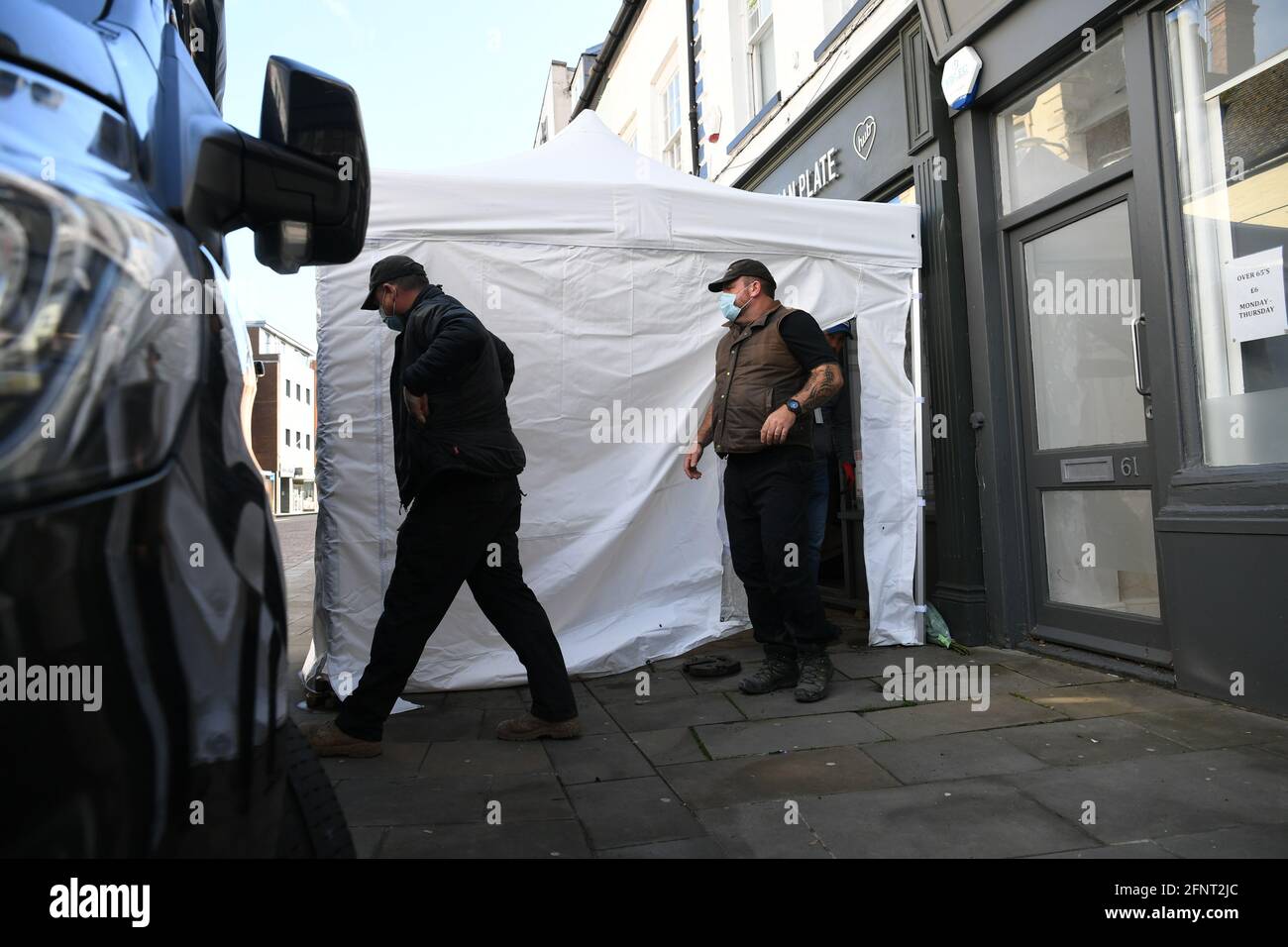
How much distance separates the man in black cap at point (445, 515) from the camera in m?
3.25

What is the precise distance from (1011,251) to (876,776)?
3.27 m

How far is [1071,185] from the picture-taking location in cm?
435

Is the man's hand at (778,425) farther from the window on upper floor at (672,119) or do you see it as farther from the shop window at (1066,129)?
the window on upper floor at (672,119)

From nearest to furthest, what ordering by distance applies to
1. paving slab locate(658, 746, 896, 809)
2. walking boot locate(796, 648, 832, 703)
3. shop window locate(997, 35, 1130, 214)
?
paving slab locate(658, 746, 896, 809) → walking boot locate(796, 648, 832, 703) → shop window locate(997, 35, 1130, 214)

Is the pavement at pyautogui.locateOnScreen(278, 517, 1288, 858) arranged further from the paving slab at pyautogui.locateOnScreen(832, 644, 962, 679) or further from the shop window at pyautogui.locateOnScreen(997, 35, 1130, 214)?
the shop window at pyautogui.locateOnScreen(997, 35, 1130, 214)

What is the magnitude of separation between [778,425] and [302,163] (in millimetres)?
2574

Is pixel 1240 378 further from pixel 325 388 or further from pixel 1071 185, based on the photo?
pixel 325 388

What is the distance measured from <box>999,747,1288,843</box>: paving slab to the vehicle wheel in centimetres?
196

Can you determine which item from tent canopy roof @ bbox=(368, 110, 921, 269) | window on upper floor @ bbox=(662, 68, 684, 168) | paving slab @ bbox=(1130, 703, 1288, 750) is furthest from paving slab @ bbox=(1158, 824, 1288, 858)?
window on upper floor @ bbox=(662, 68, 684, 168)

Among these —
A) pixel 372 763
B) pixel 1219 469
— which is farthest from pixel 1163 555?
pixel 372 763

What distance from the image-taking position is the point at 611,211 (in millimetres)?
4602

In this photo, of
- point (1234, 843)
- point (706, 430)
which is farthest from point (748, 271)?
point (1234, 843)

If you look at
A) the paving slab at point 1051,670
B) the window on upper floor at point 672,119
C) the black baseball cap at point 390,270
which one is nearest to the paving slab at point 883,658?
the paving slab at point 1051,670

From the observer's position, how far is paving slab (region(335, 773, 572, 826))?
103 inches
